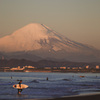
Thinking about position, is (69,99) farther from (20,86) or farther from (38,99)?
(20,86)

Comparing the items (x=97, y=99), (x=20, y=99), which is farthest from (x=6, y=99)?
(x=97, y=99)

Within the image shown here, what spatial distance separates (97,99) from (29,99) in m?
9.87

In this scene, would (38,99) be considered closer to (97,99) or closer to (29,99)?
(29,99)

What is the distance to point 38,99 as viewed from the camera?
45812mm

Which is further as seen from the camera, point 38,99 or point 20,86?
point 20,86

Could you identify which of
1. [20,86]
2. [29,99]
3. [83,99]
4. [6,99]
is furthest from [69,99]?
[20,86]

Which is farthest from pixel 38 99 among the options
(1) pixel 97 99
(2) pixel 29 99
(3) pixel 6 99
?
(1) pixel 97 99

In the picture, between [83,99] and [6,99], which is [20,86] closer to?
[6,99]

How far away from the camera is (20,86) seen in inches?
2181

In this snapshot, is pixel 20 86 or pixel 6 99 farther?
pixel 20 86

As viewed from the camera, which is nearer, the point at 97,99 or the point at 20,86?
the point at 97,99

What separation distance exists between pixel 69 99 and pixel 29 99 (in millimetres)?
6042

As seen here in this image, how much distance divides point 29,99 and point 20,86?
9.60 meters

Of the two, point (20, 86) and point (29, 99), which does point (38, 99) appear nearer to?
point (29, 99)
